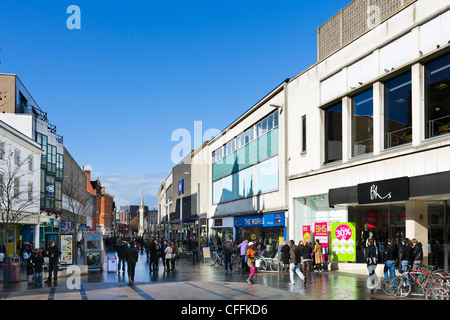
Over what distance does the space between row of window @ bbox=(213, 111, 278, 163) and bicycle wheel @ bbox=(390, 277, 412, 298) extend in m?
18.8

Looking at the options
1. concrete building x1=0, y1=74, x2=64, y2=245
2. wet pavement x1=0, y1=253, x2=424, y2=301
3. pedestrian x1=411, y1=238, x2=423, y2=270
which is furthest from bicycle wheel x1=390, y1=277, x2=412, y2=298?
concrete building x1=0, y1=74, x2=64, y2=245

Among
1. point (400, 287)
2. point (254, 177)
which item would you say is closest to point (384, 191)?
point (400, 287)

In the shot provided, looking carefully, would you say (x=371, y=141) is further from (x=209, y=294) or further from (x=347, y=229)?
(x=209, y=294)

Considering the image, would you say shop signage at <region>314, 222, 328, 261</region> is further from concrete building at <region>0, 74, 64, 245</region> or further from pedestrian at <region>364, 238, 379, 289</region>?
concrete building at <region>0, 74, 64, 245</region>

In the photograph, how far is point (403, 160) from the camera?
20.6 metres

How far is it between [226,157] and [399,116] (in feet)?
90.5

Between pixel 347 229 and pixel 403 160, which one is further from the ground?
pixel 403 160

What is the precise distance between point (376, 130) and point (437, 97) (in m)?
3.75

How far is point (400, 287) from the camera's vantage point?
51.5ft

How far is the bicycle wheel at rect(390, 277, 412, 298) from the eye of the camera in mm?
15578

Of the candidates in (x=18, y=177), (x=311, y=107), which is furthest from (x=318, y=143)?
(x=18, y=177)

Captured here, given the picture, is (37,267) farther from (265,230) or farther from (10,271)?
(265,230)
